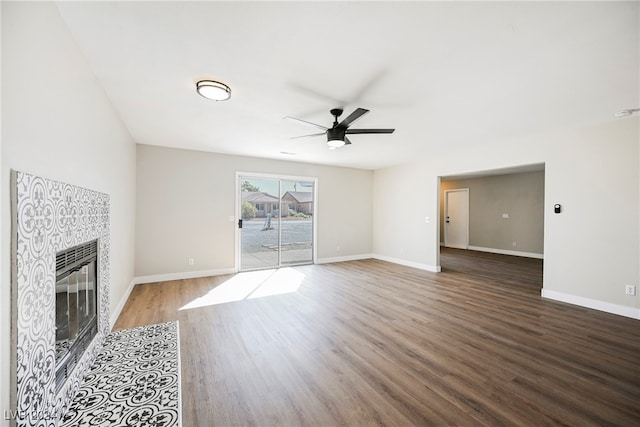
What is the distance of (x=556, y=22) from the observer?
64.6 inches

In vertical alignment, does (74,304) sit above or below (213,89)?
below

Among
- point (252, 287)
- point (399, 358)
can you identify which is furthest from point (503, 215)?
point (252, 287)

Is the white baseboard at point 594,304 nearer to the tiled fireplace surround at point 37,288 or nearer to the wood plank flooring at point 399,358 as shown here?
the wood plank flooring at point 399,358

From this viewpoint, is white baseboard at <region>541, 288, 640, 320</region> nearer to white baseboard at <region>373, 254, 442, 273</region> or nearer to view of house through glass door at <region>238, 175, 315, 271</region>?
white baseboard at <region>373, 254, 442, 273</region>

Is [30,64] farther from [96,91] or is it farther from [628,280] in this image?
[628,280]

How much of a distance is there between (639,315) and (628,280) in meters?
0.41

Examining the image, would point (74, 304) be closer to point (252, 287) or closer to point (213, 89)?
point (213, 89)

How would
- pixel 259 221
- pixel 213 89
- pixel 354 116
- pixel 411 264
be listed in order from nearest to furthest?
pixel 213 89
pixel 354 116
pixel 259 221
pixel 411 264

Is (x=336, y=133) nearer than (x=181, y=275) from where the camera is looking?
Yes

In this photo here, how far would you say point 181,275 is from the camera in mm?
4902

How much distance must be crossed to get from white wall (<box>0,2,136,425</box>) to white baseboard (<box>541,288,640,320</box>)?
18.2 feet

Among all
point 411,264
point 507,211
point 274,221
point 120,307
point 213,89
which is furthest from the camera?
point 507,211

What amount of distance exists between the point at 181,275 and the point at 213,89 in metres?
3.84

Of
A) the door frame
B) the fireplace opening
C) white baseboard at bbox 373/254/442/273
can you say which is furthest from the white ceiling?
white baseboard at bbox 373/254/442/273
